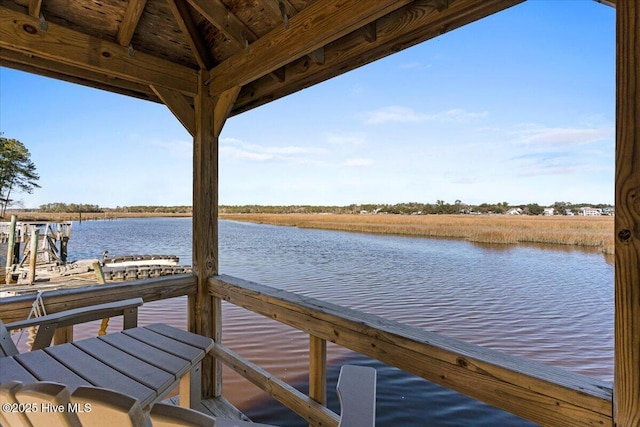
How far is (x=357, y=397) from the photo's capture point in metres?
0.81

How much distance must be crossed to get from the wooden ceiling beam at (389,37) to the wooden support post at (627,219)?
19.8 inches

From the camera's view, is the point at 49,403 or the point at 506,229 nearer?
the point at 49,403

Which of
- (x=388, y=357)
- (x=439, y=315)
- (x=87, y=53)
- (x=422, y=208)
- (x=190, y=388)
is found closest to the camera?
(x=388, y=357)

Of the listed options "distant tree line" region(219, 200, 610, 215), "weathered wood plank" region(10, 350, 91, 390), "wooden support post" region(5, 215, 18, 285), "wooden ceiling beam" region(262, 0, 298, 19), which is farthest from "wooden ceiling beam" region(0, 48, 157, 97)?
"distant tree line" region(219, 200, 610, 215)

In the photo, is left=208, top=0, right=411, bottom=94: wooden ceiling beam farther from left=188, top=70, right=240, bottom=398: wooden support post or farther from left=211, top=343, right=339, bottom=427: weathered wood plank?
left=211, top=343, right=339, bottom=427: weathered wood plank

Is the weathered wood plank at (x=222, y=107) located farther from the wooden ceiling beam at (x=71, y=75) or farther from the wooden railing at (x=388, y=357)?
the wooden railing at (x=388, y=357)

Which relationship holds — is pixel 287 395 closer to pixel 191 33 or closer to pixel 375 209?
pixel 191 33

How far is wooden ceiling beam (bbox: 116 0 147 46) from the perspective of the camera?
1.83 m

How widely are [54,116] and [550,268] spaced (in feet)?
68.5

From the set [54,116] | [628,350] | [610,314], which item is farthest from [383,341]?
[54,116]

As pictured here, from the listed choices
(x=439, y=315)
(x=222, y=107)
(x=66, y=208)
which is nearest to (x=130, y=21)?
(x=222, y=107)

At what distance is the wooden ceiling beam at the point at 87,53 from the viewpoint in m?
1.62

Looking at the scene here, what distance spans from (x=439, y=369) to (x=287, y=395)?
2.89 feet

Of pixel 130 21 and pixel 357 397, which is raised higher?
pixel 130 21
